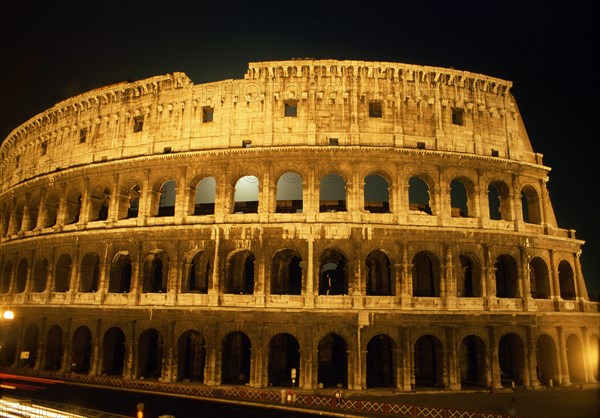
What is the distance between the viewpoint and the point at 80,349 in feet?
95.2

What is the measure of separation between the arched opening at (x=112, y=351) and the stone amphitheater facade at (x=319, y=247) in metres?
0.12

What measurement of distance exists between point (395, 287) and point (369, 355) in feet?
18.2

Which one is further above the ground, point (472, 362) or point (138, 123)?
point (138, 123)

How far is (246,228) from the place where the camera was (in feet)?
84.1

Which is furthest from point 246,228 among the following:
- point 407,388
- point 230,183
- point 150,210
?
point 407,388

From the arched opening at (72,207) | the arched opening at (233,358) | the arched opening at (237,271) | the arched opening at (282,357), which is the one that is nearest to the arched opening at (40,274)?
the arched opening at (72,207)

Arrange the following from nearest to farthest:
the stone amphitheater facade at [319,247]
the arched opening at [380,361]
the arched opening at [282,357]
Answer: the stone amphitheater facade at [319,247]
the arched opening at [282,357]
the arched opening at [380,361]

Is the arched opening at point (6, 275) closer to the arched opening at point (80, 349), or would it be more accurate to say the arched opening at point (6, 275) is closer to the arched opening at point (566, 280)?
the arched opening at point (80, 349)

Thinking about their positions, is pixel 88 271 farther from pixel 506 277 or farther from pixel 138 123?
pixel 506 277

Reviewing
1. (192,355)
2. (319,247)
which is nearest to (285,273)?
(319,247)

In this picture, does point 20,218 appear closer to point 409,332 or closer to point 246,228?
point 246,228

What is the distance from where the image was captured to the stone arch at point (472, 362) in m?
24.9

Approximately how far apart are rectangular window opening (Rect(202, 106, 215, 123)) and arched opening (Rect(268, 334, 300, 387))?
14129 mm

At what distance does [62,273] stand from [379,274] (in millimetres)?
21965
